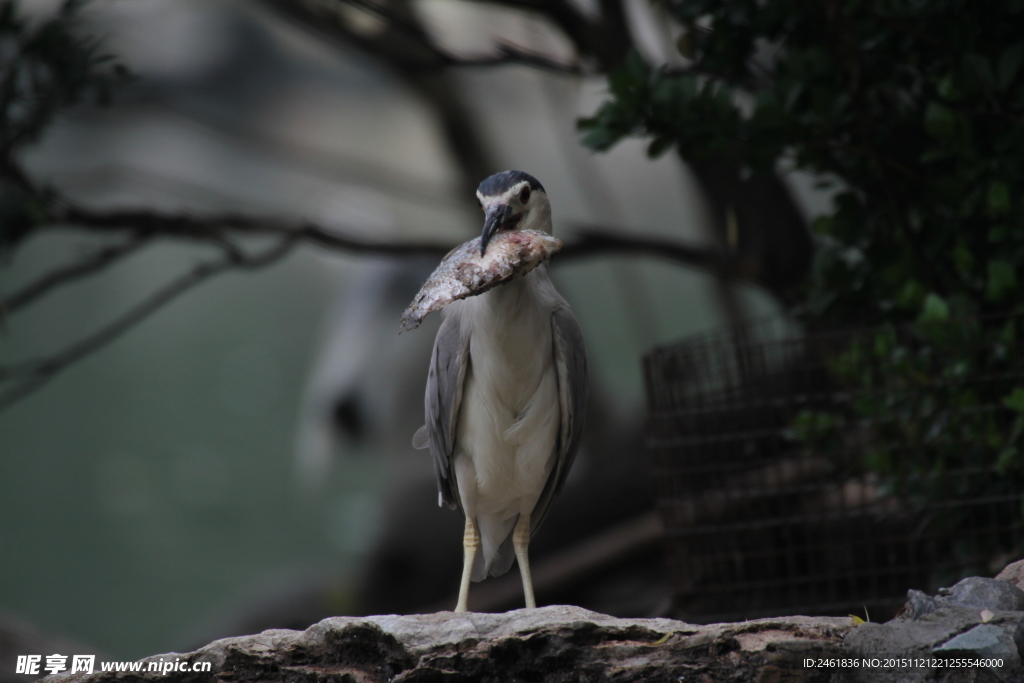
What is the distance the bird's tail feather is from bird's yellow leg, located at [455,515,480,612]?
79mm

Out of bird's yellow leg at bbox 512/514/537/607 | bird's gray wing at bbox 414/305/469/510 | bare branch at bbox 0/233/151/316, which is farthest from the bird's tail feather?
bare branch at bbox 0/233/151/316

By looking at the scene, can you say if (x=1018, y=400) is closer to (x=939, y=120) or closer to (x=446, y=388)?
(x=939, y=120)

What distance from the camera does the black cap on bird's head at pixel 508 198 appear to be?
82.1 inches

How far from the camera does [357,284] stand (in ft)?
21.8

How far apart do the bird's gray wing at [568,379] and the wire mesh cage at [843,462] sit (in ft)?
2.53

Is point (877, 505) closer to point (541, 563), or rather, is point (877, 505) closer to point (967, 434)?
point (967, 434)

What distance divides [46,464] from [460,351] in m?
5.83

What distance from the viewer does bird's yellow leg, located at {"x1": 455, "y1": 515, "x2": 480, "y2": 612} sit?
2109 mm

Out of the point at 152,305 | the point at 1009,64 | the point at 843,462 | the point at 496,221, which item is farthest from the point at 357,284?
the point at 1009,64

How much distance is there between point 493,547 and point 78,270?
2354 mm

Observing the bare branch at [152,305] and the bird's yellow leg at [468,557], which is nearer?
the bird's yellow leg at [468,557]

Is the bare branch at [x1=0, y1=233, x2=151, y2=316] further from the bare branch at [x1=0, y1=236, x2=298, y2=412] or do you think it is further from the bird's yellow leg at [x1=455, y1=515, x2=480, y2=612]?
the bird's yellow leg at [x1=455, y1=515, x2=480, y2=612]

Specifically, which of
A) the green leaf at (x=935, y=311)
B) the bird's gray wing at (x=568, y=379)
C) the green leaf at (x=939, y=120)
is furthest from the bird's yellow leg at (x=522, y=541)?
the green leaf at (x=939, y=120)

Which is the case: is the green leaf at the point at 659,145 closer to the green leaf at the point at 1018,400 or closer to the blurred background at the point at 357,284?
the blurred background at the point at 357,284
